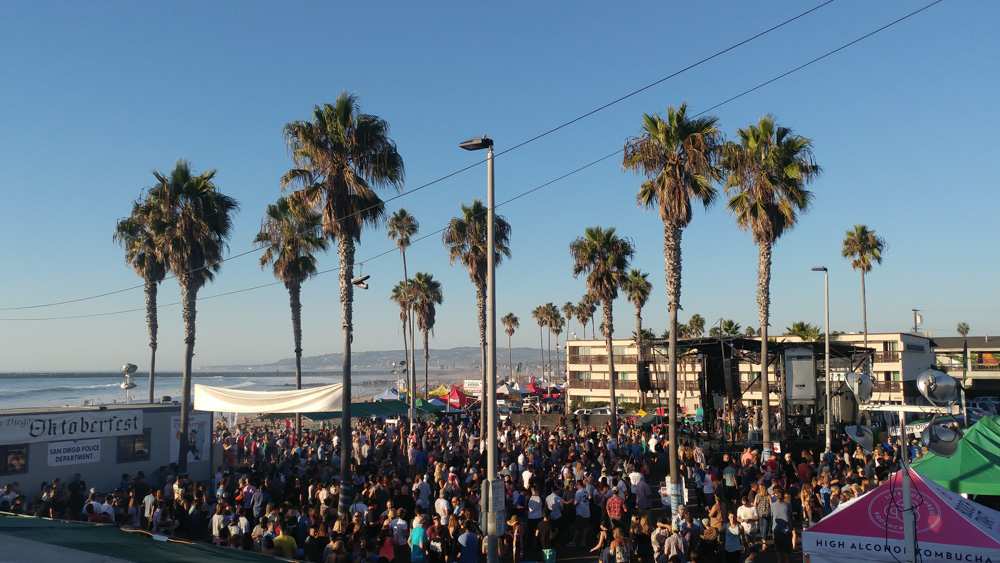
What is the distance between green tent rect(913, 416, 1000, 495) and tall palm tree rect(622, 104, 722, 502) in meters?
7.33

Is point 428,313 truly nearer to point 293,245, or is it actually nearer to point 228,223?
point 293,245

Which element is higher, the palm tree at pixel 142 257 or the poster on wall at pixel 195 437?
the palm tree at pixel 142 257

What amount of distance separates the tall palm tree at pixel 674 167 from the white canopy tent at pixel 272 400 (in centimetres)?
1060

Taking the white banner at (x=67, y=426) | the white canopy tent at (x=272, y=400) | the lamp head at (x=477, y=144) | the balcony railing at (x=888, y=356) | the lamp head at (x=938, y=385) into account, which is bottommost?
the white banner at (x=67, y=426)

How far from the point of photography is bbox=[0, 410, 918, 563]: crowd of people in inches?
515

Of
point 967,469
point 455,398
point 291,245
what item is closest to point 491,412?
point 967,469

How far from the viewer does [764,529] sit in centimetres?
1550

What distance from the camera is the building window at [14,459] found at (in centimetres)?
1942

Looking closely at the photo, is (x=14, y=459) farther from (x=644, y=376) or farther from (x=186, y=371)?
(x=644, y=376)

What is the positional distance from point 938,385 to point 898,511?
6.10 feet

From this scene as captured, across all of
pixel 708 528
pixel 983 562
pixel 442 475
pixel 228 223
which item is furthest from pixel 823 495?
pixel 228 223

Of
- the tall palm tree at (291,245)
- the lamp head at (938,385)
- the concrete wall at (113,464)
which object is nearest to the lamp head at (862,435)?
the lamp head at (938,385)

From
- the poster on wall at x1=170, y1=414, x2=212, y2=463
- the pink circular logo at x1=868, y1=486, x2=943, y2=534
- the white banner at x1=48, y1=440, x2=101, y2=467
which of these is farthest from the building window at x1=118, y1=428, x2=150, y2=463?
the pink circular logo at x1=868, y1=486, x2=943, y2=534

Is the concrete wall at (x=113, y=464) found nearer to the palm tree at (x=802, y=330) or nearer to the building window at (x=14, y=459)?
the building window at (x=14, y=459)
